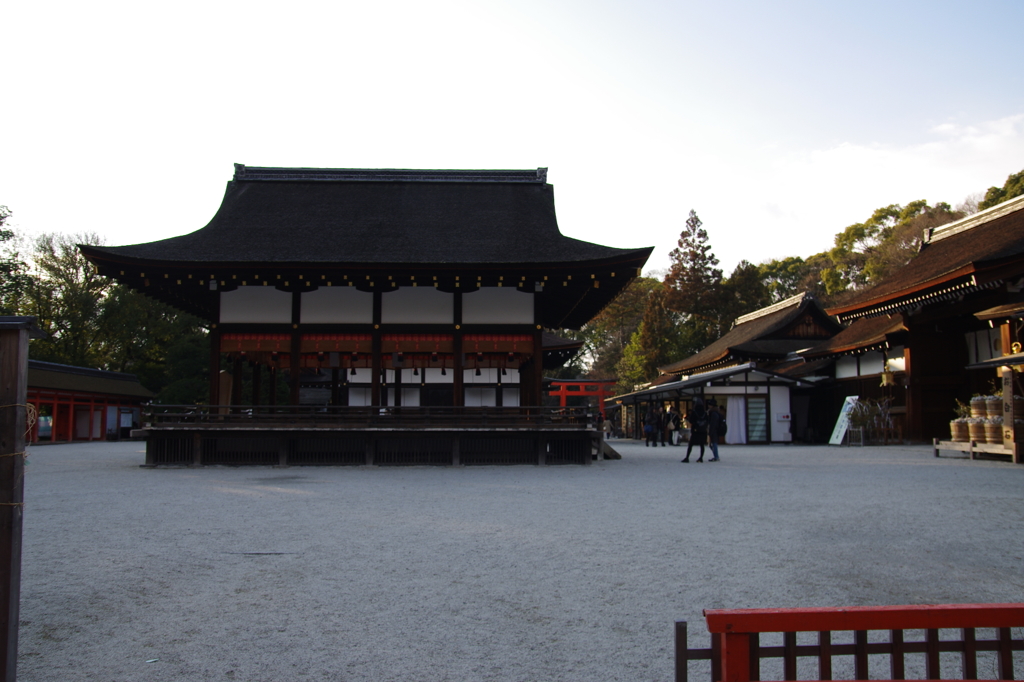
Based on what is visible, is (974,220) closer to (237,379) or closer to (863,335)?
(863,335)

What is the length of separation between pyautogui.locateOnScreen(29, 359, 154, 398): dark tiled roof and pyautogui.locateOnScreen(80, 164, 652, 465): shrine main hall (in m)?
13.1

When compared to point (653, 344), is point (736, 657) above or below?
below

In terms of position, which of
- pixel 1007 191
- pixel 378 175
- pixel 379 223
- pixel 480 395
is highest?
pixel 1007 191

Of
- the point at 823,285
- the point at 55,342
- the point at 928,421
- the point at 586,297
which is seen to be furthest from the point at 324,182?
the point at 823,285

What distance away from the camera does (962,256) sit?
17859mm

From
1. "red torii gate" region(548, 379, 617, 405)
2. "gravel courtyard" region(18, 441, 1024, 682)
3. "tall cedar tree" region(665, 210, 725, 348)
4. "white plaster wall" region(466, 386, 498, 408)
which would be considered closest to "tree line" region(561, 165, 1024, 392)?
"tall cedar tree" region(665, 210, 725, 348)

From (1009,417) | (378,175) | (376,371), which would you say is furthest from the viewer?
(378,175)

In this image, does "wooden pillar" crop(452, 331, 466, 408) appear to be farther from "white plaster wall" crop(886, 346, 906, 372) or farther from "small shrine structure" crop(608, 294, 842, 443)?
"white plaster wall" crop(886, 346, 906, 372)

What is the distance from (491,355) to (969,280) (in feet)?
36.8

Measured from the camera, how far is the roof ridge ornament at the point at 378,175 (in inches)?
795

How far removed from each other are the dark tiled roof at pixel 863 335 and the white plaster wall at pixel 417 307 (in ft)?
43.3

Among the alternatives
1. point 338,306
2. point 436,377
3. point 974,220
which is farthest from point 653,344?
point 338,306

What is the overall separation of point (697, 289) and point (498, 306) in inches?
1229

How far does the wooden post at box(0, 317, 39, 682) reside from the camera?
3.34 metres
